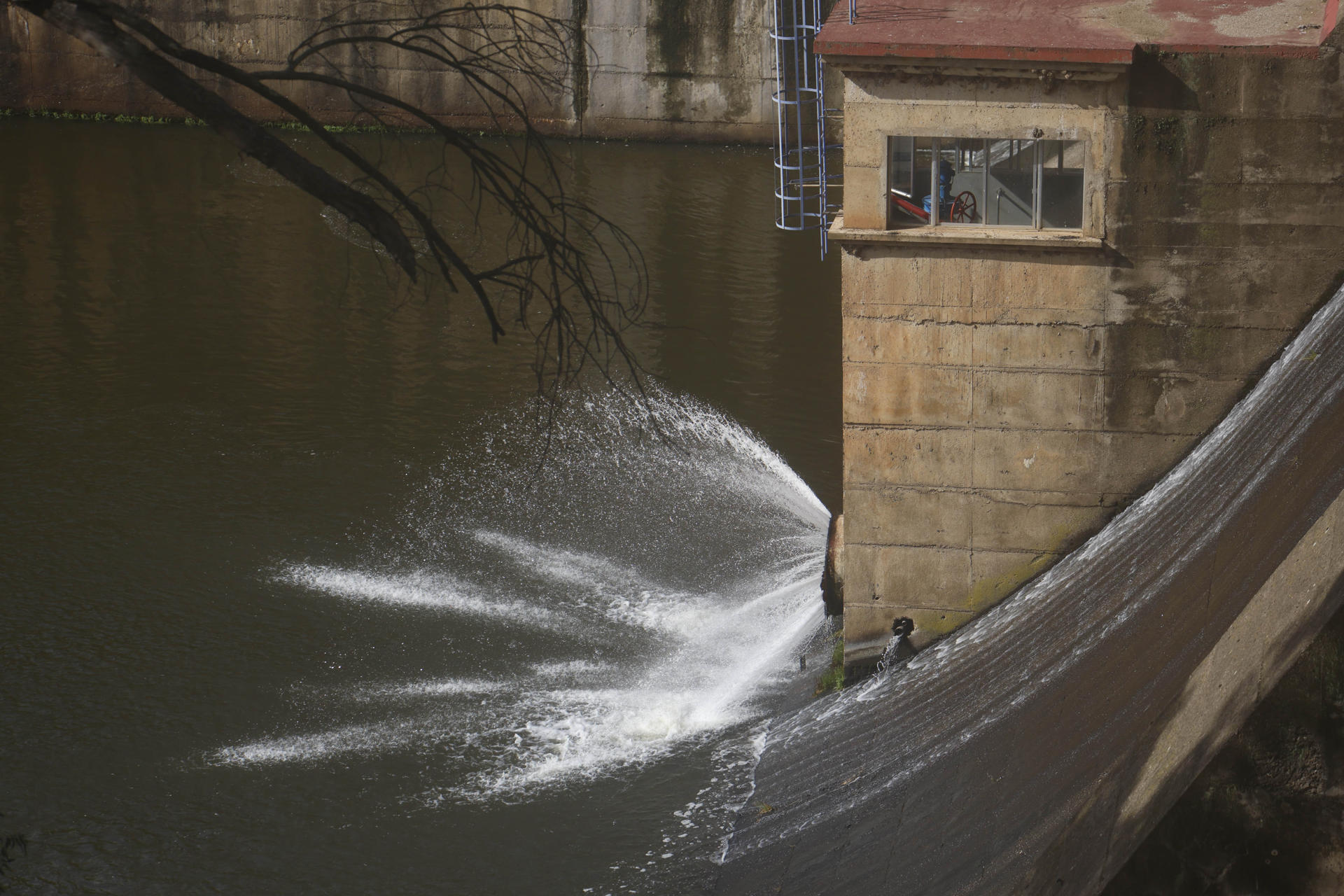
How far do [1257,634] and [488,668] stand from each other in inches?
214

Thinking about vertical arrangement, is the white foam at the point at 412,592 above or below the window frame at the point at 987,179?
below

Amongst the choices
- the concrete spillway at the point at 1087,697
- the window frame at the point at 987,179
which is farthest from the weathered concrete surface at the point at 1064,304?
the concrete spillway at the point at 1087,697

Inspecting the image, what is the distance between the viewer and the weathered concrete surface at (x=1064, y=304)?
7.81m

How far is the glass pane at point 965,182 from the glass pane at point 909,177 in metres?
0.11

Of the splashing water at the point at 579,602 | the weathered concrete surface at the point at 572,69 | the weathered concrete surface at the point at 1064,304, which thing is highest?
the weathered concrete surface at the point at 572,69

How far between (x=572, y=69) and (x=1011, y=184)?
1705 centimetres

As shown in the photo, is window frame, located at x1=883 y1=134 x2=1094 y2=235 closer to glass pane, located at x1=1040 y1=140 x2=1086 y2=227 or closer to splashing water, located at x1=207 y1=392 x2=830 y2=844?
glass pane, located at x1=1040 y1=140 x2=1086 y2=227

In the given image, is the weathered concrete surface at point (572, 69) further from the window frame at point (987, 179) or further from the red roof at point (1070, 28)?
the window frame at point (987, 179)

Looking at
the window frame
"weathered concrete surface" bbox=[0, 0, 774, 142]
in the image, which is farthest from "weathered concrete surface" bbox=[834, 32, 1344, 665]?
"weathered concrete surface" bbox=[0, 0, 774, 142]

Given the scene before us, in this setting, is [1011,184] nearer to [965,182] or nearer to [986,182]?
[986,182]

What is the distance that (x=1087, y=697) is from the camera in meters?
7.08

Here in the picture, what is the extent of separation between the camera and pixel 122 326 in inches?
627

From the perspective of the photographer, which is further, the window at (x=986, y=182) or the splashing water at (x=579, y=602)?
the splashing water at (x=579, y=602)

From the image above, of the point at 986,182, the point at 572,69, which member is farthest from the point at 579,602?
the point at 572,69
